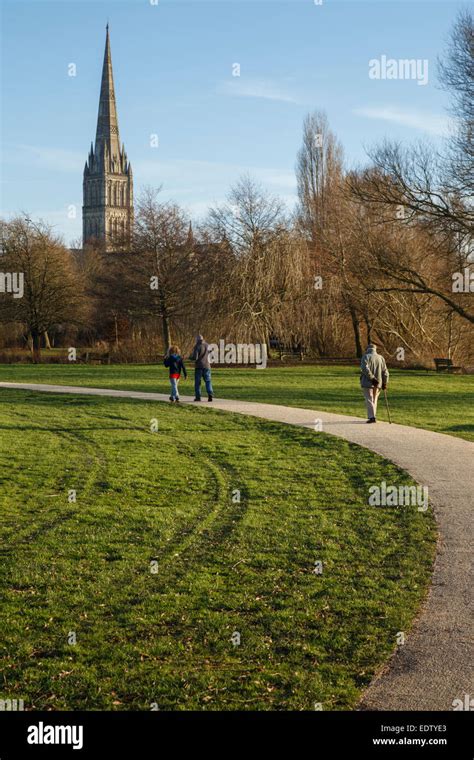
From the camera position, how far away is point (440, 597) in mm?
6543

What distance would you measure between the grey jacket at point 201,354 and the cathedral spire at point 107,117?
121 m

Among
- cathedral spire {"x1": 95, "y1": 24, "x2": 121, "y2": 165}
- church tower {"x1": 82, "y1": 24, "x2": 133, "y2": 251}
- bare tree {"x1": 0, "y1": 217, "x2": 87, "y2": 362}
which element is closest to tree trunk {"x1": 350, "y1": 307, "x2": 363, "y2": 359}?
bare tree {"x1": 0, "y1": 217, "x2": 87, "y2": 362}

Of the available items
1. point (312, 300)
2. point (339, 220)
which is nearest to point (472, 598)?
point (312, 300)

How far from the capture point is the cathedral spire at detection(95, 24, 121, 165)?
5408 inches

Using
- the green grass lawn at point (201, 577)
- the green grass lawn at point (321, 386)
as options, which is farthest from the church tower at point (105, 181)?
the green grass lawn at point (201, 577)

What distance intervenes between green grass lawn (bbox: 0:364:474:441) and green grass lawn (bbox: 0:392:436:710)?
6688 mm

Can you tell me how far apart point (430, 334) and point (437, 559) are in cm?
3751

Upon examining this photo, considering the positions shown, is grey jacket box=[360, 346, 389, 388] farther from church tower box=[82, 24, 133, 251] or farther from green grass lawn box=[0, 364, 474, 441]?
church tower box=[82, 24, 133, 251]

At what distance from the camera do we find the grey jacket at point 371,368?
17172 millimetres

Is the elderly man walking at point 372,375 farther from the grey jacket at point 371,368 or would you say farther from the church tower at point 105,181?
the church tower at point 105,181

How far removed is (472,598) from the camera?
6496 millimetres
